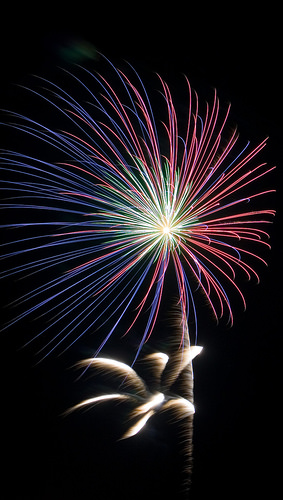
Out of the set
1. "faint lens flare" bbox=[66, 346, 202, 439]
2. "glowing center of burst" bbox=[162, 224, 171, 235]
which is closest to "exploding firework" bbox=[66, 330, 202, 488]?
"faint lens flare" bbox=[66, 346, 202, 439]

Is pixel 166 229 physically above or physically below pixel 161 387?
above

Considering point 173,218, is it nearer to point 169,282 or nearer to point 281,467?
point 169,282

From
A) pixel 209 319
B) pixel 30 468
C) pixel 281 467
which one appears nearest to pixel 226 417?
pixel 281 467

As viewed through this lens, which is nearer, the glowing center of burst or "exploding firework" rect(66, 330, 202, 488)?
the glowing center of burst

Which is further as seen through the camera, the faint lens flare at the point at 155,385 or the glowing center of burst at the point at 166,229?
the faint lens flare at the point at 155,385

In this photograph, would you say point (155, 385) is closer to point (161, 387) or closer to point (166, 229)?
point (161, 387)

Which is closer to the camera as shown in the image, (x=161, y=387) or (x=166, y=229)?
(x=166, y=229)

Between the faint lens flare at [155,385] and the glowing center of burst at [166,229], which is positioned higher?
the glowing center of burst at [166,229]

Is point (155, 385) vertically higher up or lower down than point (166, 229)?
lower down

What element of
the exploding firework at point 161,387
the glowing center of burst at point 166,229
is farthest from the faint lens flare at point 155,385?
the glowing center of burst at point 166,229

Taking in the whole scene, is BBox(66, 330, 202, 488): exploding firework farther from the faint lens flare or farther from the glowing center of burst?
the glowing center of burst

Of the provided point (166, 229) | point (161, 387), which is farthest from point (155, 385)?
point (166, 229)

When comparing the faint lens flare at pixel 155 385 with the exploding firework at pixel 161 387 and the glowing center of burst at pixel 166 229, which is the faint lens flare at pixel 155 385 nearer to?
the exploding firework at pixel 161 387

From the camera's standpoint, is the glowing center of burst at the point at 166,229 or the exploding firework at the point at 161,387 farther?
the exploding firework at the point at 161,387
